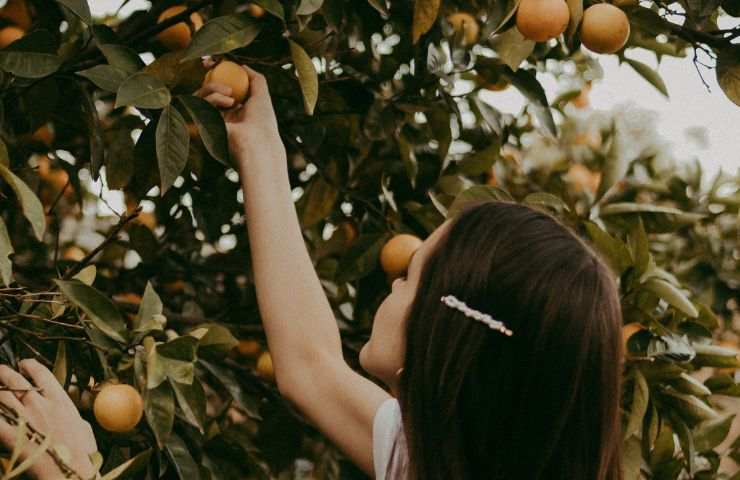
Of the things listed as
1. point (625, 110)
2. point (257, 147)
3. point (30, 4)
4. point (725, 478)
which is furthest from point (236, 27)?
point (625, 110)

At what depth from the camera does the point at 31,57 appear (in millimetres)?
1357

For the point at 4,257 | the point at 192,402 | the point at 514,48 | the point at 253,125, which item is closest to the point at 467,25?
the point at 514,48

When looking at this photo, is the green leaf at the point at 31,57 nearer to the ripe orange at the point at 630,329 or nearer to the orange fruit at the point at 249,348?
the orange fruit at the point at 249,348

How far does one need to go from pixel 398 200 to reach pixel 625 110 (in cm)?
221

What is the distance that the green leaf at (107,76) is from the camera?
1329 millimetres

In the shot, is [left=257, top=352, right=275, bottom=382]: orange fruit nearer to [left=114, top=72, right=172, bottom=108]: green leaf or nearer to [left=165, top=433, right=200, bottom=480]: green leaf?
[left=165, top=433, right=200, bottom=480]: green leaf

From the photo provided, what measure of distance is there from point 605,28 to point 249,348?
1004 millimetres

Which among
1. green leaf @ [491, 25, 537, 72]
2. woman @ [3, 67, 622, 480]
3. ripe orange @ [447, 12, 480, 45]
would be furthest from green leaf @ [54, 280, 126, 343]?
ripe orange @ [447, 12, 480, 45]

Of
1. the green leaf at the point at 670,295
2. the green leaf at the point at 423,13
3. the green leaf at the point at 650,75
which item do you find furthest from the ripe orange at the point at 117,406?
the green leaf at the point at 650,75

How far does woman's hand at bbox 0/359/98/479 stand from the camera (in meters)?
1.18

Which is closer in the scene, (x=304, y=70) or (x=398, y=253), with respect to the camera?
(x=304, y=70)

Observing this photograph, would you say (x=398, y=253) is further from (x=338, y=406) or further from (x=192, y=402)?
(x=192, y=402)

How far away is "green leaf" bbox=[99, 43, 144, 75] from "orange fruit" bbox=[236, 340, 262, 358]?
32.3 inches

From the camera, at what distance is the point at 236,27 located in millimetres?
1407
